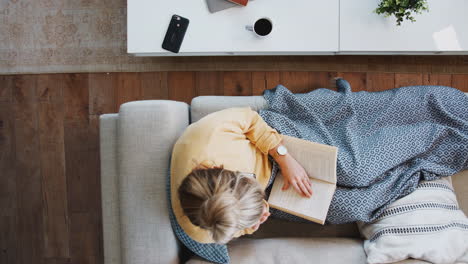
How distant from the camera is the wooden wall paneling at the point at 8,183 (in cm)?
188

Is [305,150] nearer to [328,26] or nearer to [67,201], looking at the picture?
[328,26]

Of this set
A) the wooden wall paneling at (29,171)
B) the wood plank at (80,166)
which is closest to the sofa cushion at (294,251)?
the wood plank at (80,166)

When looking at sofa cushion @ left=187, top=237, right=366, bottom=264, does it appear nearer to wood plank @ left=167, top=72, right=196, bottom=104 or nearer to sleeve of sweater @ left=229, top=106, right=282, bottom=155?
sleeve of sweater @ left=229, top=106, right=282, bottom=155

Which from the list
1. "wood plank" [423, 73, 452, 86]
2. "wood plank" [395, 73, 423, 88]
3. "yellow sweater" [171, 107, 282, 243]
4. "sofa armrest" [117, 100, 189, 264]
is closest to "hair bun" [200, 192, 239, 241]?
"yellow sweater" [171, 107, 282, 243]

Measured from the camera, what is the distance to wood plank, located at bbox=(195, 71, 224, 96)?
181 cm

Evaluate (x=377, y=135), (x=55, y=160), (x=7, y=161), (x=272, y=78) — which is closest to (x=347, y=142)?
(x=377, y=135)

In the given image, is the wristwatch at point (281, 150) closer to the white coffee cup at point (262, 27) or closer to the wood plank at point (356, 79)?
the white coffee cup at point (262, 27)

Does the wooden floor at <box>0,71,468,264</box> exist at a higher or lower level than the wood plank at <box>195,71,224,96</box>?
lower

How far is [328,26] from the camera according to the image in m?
1.32

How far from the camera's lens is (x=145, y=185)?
4.01ft

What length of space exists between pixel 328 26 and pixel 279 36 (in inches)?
8.0

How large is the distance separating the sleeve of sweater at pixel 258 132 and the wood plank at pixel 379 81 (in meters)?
0.81

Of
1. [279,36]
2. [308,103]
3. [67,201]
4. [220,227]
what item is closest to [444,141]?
[308,103]

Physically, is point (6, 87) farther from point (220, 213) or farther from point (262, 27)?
point (220, 213)
